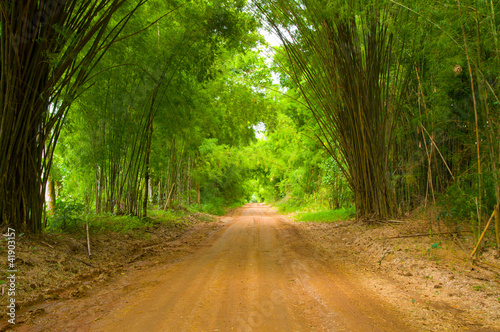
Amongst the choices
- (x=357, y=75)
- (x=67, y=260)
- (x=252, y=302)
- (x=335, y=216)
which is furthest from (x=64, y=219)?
(x=335, y=216)

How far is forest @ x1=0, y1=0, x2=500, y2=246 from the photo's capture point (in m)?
3.12

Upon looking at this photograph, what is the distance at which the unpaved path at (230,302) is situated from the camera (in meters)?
1.95

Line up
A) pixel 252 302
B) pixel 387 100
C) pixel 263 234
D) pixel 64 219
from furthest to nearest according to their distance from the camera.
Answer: pixel 263 234 < pixel 387 100 < pixel 64 219 < pixel 252 302

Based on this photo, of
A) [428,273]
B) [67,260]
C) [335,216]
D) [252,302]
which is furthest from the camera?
[335,216]

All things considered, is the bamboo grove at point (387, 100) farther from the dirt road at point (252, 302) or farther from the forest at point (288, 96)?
the dirt road at point (252, 302)

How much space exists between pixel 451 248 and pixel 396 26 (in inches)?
115

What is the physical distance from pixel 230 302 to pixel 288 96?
14.2ft

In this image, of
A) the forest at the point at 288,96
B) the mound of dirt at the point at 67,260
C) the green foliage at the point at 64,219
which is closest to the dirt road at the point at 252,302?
the mound of dirt at the point at 67,260

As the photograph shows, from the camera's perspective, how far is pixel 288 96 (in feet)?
19.2

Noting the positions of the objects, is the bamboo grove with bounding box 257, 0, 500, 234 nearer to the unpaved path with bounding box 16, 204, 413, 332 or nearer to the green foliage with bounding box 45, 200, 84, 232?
the unpaved path with bounding box 16, 204, 413, 332

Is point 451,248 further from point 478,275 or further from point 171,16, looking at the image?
point 171,16

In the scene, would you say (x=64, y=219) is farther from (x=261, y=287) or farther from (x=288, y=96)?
(x=288, y=96)

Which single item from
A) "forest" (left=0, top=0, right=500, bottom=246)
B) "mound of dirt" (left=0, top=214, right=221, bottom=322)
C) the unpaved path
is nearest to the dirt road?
the unpaved path

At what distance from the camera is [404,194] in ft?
18.9
